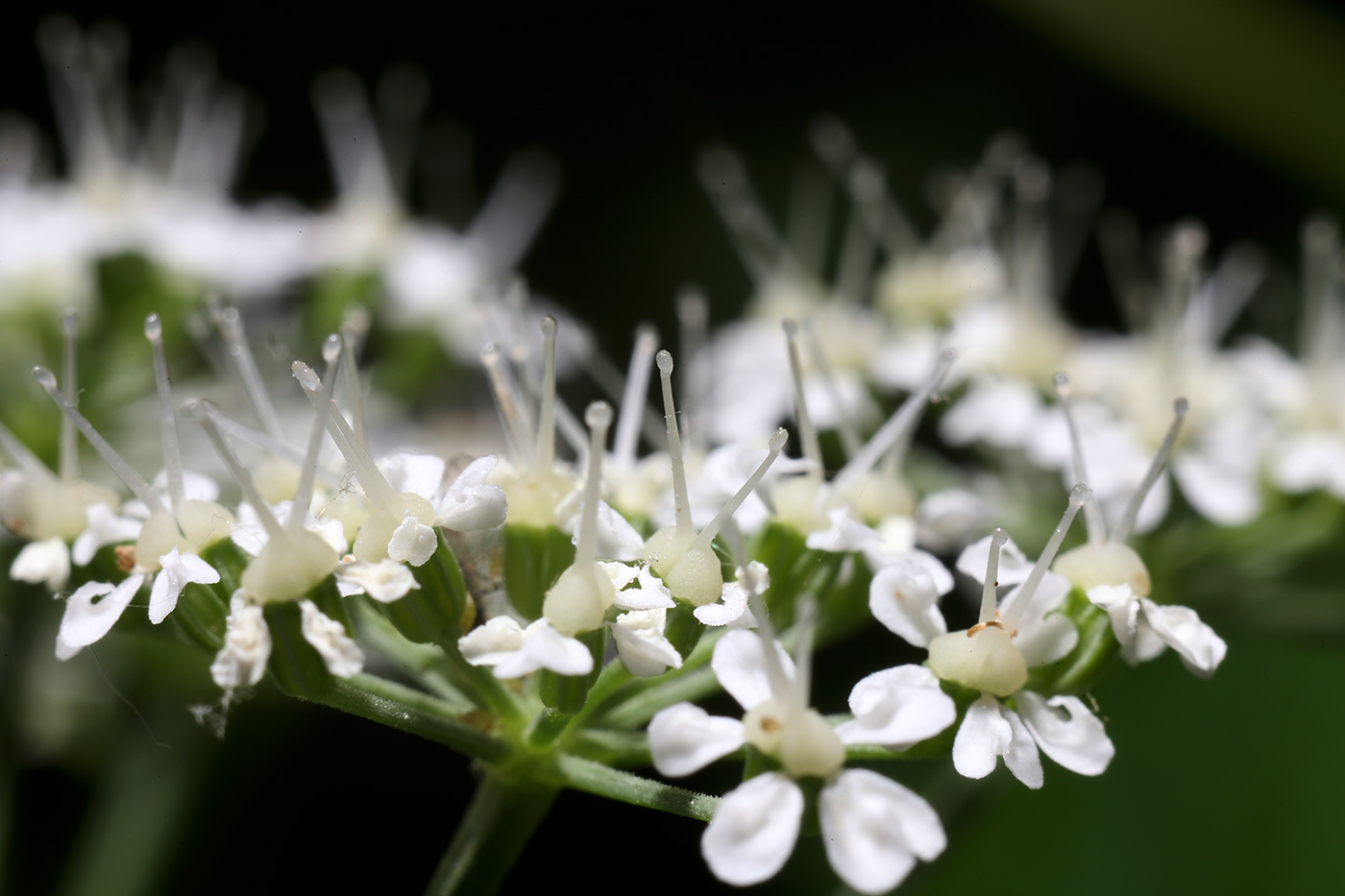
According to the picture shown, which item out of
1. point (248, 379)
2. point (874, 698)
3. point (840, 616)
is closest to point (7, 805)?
point (248, 379)

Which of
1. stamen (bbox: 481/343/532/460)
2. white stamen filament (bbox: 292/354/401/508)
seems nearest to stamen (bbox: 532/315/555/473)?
stamen (bbox: 481/343/532/460)

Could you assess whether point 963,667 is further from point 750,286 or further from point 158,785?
point 750,286

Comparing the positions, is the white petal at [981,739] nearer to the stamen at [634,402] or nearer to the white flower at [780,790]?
the white flower at [780,790]

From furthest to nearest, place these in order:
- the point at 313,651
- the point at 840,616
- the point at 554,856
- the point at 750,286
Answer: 1. the point at 750,286
2. the point at 554,856
3. the point at 840,616
4. the point at 313,651

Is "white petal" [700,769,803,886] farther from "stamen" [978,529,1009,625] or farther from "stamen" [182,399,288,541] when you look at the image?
"stamen" [182,399,288,541]

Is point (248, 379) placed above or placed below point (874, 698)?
below

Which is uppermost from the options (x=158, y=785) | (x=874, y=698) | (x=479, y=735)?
(x=874, y=698)
